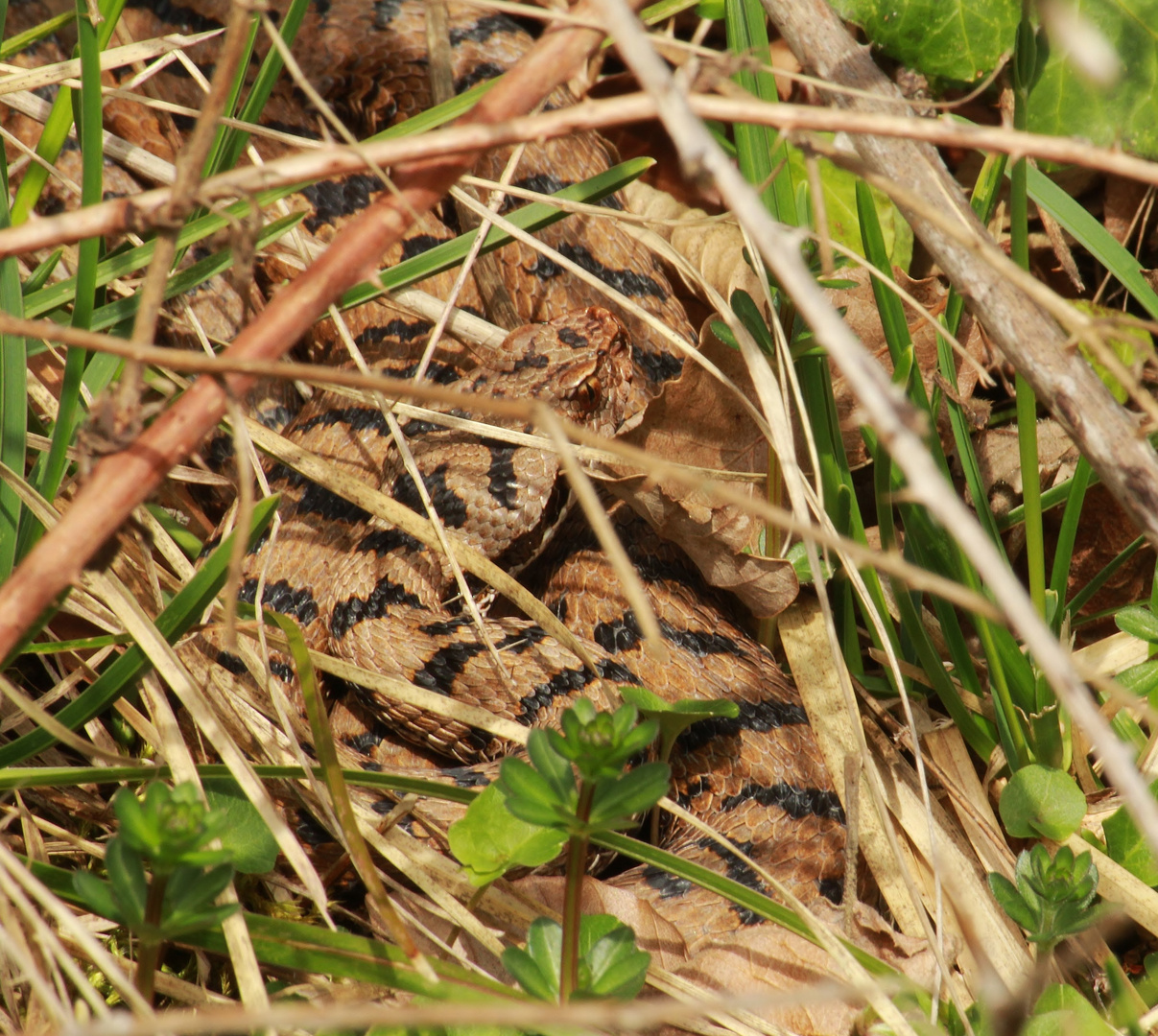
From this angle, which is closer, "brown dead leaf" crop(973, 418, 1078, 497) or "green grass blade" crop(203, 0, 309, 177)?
"green grass blade" crop(203, 0, 309, 177)

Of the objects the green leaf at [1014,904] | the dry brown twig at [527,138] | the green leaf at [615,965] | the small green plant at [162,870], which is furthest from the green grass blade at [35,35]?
the green leaf at [1014,904]

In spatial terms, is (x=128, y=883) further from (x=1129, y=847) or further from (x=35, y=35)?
(x=35, y=35)

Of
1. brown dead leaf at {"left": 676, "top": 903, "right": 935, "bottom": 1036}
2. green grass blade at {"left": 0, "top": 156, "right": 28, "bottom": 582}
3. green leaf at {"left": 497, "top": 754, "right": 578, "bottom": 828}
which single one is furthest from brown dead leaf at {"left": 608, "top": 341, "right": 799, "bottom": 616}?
green grass blade at {"left": 0, "top": 156, "right": 28, "bottom": 582}

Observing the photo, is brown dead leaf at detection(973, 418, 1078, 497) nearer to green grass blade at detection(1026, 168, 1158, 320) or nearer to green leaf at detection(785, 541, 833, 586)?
green grass blade at detection(1026, 168, 1158, 320)

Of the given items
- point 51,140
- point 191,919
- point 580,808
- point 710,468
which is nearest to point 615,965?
point 580,808

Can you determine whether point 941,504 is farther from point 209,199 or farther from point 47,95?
point 47,95

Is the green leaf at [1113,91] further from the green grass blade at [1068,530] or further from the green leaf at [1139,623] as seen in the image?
the green leaf at [1139,623]
